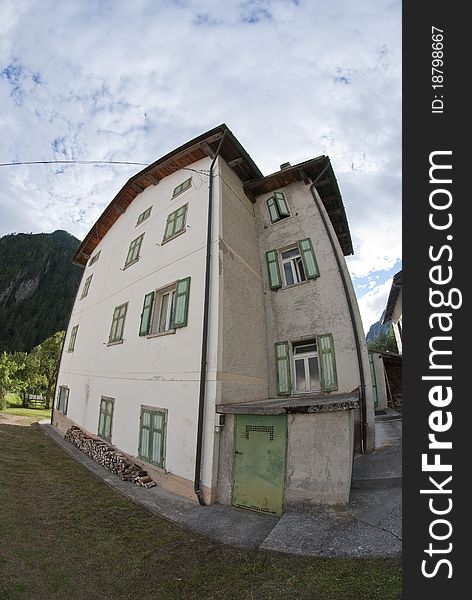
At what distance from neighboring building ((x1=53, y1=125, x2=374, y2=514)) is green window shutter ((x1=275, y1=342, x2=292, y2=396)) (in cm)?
4

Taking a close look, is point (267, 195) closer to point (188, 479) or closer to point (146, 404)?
point (146, 404)

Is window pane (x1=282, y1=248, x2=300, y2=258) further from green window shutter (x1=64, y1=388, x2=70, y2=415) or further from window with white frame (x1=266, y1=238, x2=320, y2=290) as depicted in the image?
green window shutter (x1=64, y1=388, x2=70, y2=415)

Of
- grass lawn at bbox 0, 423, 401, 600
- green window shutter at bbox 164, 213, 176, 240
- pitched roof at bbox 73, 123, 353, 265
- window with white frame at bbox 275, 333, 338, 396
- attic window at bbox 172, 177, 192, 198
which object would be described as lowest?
grass lawn at bbox 0, 423, 401, 600

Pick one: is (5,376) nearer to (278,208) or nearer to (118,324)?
(118,324)

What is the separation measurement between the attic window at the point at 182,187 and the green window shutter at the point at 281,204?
3466 mm

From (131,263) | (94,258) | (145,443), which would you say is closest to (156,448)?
(145,443)

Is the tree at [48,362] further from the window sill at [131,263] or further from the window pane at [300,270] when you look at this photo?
the window pane at [300,270]

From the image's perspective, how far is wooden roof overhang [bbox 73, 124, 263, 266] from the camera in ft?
34.1

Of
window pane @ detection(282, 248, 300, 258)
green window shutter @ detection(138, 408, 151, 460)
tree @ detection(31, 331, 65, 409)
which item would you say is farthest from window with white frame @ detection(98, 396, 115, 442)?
tree @ detection(31, 331, 65, 409)

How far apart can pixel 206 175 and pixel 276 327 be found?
20.2 feet

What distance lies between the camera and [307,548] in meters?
4.32

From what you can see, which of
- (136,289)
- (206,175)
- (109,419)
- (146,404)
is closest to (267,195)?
(206,175)

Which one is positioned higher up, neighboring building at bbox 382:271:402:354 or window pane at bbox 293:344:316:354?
neighboring building at bbox 382:271:402:354

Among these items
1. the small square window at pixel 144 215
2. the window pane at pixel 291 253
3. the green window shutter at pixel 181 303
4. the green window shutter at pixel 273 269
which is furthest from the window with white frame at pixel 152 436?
the small square window at pixel 144 215
